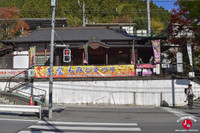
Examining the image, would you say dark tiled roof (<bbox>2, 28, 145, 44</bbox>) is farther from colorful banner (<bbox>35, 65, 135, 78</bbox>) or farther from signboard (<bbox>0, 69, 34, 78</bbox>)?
colorful banner (<bbox>35, 65, 135, 78</bbox>)

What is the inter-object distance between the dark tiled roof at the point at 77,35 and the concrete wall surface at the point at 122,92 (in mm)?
7106

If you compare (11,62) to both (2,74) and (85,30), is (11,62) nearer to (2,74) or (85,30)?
(2,74)

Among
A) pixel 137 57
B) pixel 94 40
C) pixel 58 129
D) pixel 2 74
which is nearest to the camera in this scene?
pixel 58 129

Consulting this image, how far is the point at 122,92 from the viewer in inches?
619

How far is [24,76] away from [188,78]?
16127 mm

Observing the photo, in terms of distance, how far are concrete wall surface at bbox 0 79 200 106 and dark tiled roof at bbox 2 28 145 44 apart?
711 cm

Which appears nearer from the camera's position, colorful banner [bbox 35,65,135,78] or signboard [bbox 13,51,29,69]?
colorful banner [bbox 35,65,135,78]

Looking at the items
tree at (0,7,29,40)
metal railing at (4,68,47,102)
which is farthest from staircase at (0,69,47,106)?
tree at (0,7,29,40)

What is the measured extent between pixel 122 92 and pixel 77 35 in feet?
36.3

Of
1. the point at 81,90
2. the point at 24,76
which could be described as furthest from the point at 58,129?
the point at 24,76

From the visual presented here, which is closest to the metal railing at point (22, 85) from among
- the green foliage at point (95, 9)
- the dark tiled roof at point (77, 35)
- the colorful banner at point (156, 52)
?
the dark tiled roof at point (77, 35)

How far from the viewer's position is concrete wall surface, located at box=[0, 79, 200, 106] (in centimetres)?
1561

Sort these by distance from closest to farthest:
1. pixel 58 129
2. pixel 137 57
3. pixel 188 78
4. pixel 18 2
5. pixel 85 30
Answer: pixel 58 129 → pixel 188 78 → pixel 137 57 → pixel 85 30 → pixel 18 2

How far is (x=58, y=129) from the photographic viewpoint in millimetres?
7836
